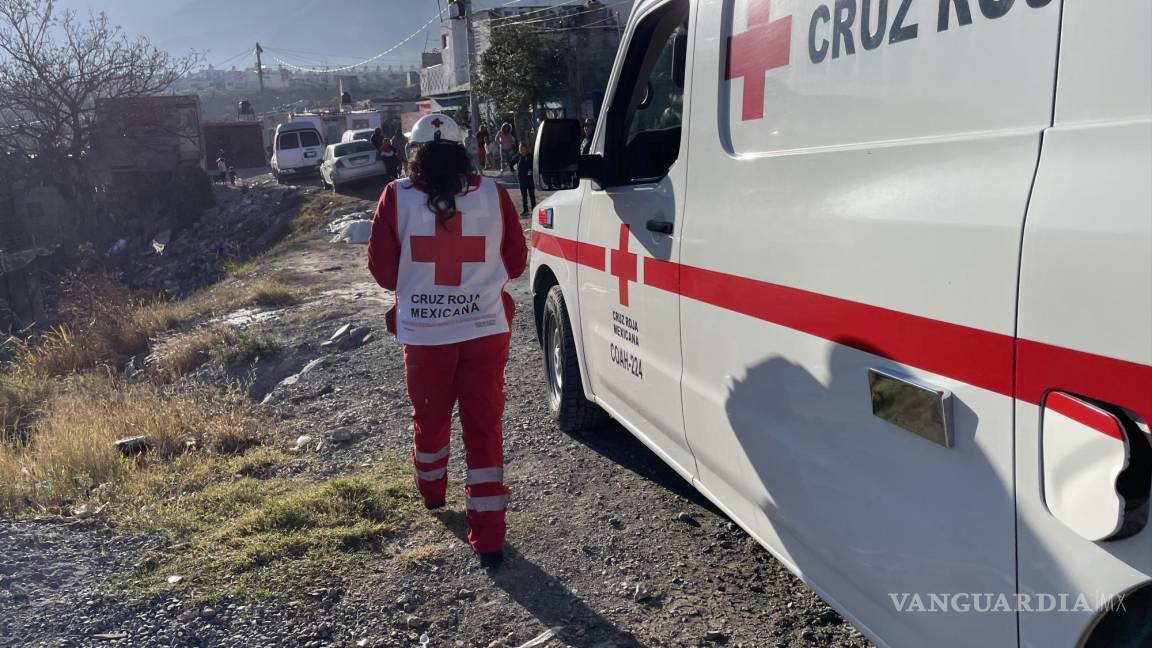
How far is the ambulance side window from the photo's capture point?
388 centimetres

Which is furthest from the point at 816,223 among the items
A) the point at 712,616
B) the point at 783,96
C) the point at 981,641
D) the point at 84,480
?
the point at 84,480

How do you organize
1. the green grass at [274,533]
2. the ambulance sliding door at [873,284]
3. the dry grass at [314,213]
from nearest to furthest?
the ambulance sliding door at [873,284]
the green grass at [274,533]
the dry grass at [314,213]

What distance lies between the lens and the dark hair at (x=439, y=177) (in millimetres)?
3750

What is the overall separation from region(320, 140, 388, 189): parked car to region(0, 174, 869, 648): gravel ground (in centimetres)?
2125

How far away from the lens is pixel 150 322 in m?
11.1

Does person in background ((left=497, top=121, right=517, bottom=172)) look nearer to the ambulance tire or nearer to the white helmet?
the ambulance tire

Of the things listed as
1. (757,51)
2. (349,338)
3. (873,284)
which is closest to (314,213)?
(349,338)

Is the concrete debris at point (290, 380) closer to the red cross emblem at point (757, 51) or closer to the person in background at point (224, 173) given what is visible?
the red cross emblem at point (757, 51)

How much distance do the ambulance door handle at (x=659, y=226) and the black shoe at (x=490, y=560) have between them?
5.02ft

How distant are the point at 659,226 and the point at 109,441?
413 centimetres

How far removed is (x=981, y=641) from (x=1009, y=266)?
822 millimetres

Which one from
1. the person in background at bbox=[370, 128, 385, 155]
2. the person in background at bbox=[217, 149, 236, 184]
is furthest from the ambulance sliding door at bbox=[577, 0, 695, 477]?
the person in background at bbox=[217, 149, 236, 184]

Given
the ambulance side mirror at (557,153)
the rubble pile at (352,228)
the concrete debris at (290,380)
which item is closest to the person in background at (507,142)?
the rubble pile at (352,228)

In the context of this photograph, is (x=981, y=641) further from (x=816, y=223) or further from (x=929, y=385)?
(x=816, y=223)
